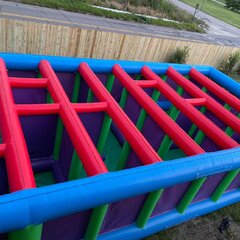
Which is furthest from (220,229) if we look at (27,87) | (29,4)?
(29,4)

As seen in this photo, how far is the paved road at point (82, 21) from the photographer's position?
1600 centimetres

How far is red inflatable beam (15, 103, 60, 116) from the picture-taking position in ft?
12.8

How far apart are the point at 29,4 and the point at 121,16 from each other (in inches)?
282

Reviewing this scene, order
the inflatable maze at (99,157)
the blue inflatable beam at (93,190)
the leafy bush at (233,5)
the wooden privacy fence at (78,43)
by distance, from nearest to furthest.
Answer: the blue inflatable beam at (93,190)
the inflatable maze at (99,157)
the wooden privacy fence at (78,43)
the leafy bush at (233,5)

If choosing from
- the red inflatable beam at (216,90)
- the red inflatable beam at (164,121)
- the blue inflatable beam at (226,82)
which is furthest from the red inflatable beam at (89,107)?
the blue inflatable beam at (226,82)

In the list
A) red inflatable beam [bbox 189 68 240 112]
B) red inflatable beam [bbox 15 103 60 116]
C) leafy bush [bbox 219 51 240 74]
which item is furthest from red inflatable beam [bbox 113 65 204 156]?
leafy bush [bbox 219 51 240 74]

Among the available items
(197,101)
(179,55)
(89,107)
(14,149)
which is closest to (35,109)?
(89,107)

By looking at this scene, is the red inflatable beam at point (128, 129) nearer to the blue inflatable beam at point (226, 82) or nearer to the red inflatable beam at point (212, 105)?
the red inflatable beam at point (212, 105)

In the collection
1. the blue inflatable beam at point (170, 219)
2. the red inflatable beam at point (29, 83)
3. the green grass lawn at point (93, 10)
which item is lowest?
the green grass lawn at point (93, 10)

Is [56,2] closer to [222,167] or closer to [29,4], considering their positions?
[29,4]

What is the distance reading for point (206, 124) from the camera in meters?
4.68

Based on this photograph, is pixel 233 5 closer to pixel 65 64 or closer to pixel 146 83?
pixel 146 83

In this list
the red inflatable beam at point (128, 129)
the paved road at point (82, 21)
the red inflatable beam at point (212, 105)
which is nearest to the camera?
the red inflatable beam at point (128, 129)

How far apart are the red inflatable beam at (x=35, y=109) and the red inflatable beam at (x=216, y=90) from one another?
4.18m
